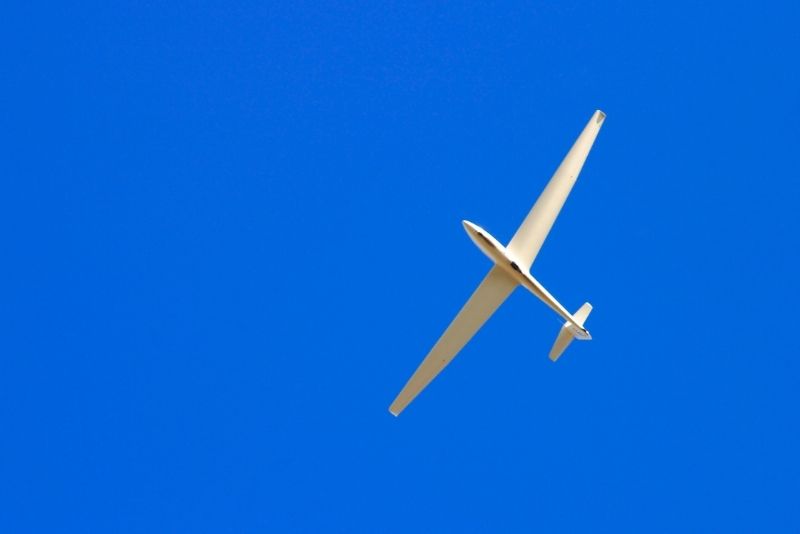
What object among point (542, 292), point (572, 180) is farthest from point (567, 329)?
point (572, 180)

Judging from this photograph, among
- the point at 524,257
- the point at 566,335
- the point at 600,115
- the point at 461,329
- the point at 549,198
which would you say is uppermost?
the point at 600,115

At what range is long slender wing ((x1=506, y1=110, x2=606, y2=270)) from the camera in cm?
3188

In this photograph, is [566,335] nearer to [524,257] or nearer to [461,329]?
[461,329]

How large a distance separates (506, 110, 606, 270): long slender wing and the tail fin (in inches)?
130

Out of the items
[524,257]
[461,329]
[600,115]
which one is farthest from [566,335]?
[600,115]

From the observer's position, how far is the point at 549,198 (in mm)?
31953

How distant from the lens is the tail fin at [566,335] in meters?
33.9

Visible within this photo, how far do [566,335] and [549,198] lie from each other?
5649 millimetres

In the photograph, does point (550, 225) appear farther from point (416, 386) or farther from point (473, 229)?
point (416, 386)

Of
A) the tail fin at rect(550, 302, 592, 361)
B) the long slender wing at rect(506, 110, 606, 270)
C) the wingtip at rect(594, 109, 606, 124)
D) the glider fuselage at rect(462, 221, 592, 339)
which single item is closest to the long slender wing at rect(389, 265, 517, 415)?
the glider fuselage at rect(462, 221, 592, 339)

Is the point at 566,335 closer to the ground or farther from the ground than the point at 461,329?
farther from the ground

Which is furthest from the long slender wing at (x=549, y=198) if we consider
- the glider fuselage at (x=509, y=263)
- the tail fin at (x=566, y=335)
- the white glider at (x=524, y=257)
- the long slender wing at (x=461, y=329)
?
the tail fin at (x=566, y=335)

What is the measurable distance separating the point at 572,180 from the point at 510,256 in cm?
335

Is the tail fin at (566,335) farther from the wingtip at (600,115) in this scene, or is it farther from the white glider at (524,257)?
the wingtip at (600,115)
